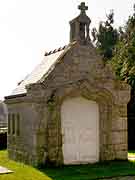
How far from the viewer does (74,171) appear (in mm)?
14109

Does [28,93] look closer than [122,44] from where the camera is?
Yes

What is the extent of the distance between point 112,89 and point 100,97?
0.71 metres

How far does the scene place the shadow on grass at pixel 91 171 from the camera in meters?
12.9

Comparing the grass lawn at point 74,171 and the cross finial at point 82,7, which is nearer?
the grass lawn at point 74,171

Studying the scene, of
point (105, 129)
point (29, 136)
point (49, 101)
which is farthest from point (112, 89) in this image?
point (29, 136)

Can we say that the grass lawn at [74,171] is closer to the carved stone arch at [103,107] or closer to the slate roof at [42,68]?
the carved stone arch at [103,107]

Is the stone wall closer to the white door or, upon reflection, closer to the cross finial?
the white door

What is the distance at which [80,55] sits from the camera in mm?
16188

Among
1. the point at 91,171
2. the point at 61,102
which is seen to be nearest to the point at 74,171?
the point at 91,171

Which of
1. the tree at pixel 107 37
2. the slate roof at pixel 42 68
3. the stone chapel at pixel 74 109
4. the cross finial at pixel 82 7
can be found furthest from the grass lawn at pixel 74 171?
the tree at pixel 107 37

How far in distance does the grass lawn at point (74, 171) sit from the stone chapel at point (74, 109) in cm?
79

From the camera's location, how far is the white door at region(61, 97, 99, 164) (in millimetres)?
15867

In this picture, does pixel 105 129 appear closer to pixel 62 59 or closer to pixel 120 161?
pixel 120 161

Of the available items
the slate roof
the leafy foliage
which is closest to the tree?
the leafy foliage
